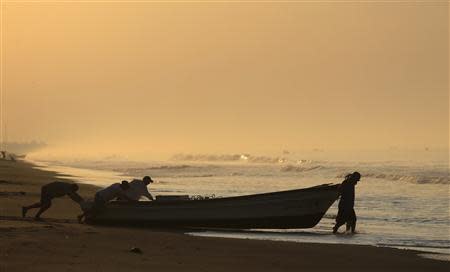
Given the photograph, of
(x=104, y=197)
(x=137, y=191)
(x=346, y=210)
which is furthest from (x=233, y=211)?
(x=104, y=197)

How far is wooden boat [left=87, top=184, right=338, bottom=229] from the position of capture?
18562mm

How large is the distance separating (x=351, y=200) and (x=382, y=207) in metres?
8.02

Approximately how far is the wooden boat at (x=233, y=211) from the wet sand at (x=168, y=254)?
9.22 ft

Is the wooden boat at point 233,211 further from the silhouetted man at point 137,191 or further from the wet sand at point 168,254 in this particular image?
the wet sand at point 168,254

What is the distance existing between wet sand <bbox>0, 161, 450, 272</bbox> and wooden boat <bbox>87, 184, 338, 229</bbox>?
2809mm

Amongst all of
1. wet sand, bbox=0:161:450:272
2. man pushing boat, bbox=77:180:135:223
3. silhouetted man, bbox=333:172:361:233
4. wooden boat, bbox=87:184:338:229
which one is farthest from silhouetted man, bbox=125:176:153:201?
silhouetted man, bbox=333:172:361:233

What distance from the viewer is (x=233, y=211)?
1892 cm

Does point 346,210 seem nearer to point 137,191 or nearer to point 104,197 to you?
point 137,191

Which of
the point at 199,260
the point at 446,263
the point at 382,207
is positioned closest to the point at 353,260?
the point at 446,263

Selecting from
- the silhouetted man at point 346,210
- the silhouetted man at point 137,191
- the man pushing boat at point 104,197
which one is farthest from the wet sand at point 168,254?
the silhouetted man at point 346,210

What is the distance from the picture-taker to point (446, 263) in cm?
1291

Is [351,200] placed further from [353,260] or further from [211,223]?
[353,260]

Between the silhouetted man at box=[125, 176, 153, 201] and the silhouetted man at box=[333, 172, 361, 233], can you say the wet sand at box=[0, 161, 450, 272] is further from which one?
the silhouetted man at box=[333, 172, 361, 233]

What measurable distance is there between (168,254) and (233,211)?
261 inches
